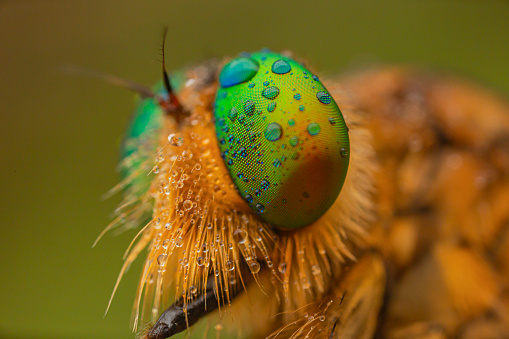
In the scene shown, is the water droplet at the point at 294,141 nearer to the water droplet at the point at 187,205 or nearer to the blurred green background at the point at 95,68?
the water droplet at the point at 187,205

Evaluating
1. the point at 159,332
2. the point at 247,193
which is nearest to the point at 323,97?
the point at 247,193

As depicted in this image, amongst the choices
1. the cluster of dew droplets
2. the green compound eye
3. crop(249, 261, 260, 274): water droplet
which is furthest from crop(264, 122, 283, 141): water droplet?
crop(249, 261, 260, 274): water droplet

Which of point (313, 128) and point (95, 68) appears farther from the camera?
point (95, 68)

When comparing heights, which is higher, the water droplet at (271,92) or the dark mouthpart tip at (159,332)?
the water droplet at (271,92)

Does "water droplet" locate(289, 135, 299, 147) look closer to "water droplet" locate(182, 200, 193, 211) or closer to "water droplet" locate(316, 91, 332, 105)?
"water droplet" locate(316, 91, 332, 105)

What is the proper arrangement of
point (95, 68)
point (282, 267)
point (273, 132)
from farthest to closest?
point (95, 68) → point (282, 267) → point (273, 132)

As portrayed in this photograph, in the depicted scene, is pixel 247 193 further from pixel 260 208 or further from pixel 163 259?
pixel 163 259

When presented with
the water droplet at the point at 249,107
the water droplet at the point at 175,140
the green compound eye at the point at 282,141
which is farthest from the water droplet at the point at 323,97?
the water droplet at the point at 175,140
